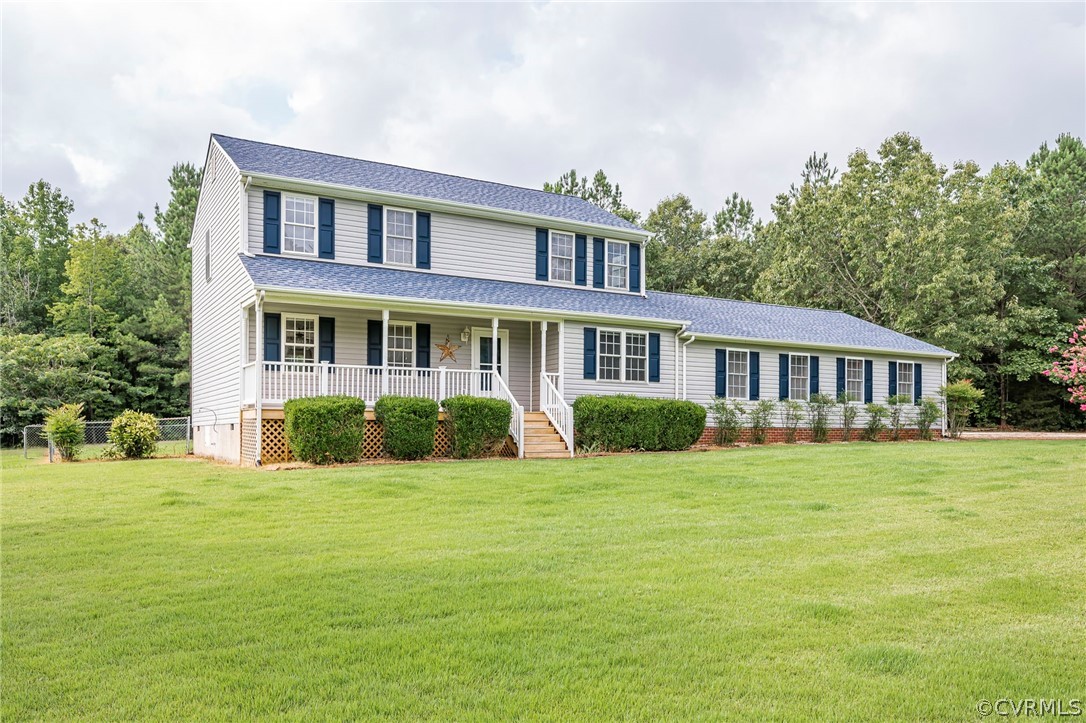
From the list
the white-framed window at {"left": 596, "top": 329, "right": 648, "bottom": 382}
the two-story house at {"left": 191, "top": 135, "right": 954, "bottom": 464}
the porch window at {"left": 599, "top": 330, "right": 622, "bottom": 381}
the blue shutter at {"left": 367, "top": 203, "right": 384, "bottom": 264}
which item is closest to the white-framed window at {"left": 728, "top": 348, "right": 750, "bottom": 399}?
the two-story house at {"left": 191, "top": 135, "right": 954, "bottom": 464}

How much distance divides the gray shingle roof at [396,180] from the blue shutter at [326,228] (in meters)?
0.57

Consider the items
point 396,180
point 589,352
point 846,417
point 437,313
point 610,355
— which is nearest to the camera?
point 437,313

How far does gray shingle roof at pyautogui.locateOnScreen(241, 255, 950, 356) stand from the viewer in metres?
16.3

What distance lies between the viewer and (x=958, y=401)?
25297mm

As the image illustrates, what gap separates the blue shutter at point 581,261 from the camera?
21.5 m

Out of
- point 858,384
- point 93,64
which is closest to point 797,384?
point 858,384

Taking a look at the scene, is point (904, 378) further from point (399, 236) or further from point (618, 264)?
point (399, 236)

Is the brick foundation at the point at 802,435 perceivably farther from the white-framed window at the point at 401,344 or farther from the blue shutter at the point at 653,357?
the white-framed window at the point at 401,344

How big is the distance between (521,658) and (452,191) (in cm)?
1798

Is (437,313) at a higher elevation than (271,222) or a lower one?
lower

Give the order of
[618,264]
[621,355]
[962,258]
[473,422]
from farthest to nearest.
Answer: [962,258]
[618,264]
[621,355]
[473,422]

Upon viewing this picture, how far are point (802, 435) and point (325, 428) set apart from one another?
14.5 meters

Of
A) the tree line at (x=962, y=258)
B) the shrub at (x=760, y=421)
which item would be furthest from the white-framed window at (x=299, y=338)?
the tree line at (x=962, y=258)

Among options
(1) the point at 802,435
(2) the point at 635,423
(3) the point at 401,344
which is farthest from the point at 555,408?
(1) the point at 802,435
